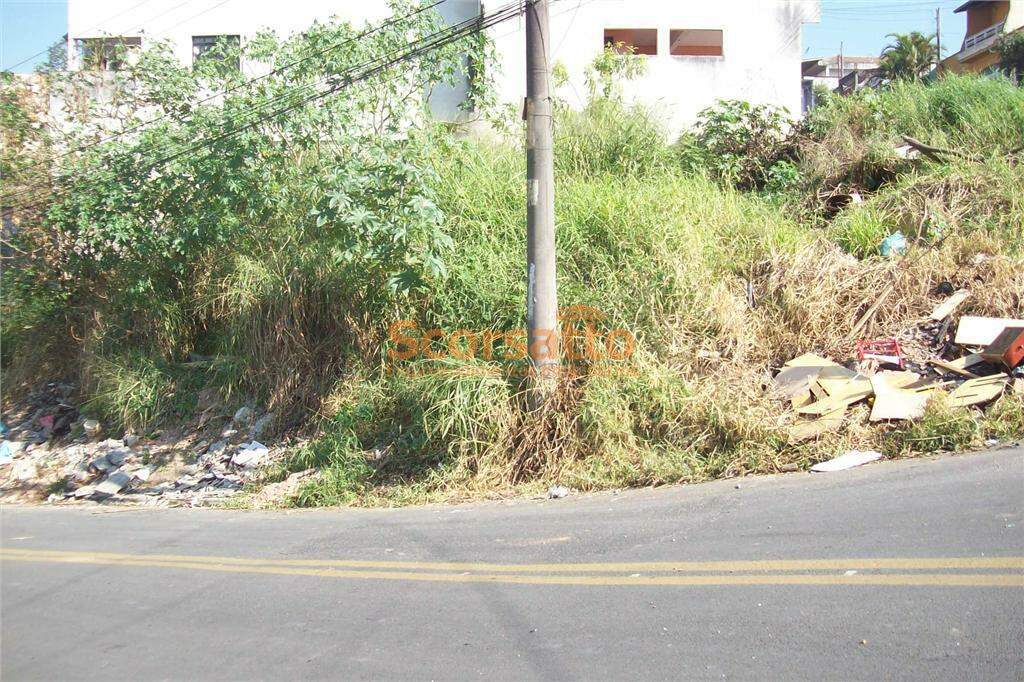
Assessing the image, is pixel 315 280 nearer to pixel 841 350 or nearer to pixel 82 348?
pixel 82 348

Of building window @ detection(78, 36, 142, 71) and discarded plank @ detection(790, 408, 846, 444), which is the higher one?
building window @ detection(78, 36, 142, 71)

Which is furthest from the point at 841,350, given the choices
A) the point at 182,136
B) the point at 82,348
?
the point at 82,348

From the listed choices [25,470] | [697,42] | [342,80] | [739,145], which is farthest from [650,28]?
[25,470]

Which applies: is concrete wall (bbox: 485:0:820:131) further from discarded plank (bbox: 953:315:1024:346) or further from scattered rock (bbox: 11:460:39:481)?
scattered rock (bbox: 11:460:39:481)

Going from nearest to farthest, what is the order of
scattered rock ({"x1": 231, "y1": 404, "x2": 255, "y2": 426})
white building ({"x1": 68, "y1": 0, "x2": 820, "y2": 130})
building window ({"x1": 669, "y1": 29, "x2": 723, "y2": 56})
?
1. scattered rock ({"x1": 231, "y1": 404, "x2": 255, "y2": 426})
2. white building ({"x1": 68, "y1": 0, "x2": 820, "y2": 130})
3. building window ({"x1": 669, "y1": 29, "x2": 723, "y2": 56})

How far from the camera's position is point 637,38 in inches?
800

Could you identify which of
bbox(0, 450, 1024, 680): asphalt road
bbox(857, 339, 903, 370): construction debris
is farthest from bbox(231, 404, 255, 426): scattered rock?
bbox(857, 339, 903, 370): construction debris

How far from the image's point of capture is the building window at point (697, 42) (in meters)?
21.7

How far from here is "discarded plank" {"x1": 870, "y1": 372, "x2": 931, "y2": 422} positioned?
7.60 metres

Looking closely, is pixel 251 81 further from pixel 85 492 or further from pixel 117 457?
pixel 85 492

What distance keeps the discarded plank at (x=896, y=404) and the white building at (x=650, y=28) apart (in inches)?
453

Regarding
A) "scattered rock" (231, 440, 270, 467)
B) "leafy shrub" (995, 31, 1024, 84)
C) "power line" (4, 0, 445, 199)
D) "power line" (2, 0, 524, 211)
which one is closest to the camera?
"scattered rock" (231, 440, 270, 467)

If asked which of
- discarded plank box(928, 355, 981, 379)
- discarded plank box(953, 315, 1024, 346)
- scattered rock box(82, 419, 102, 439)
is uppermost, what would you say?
discarded plank box(953, 315, 1024, 346)

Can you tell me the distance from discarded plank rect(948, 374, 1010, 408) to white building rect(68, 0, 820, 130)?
11.6 metres
